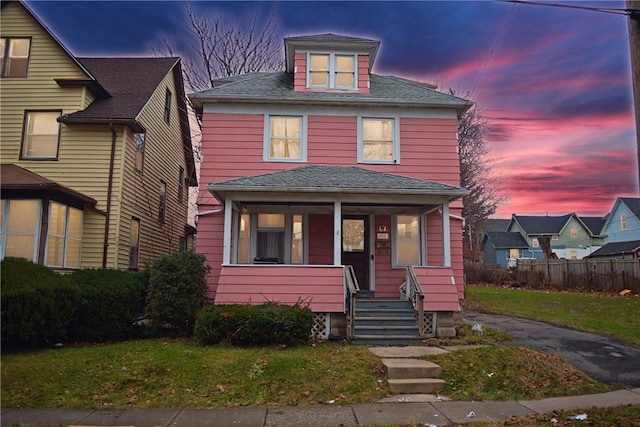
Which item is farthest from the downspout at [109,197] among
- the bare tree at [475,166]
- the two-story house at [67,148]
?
the bare tree at [475,166]

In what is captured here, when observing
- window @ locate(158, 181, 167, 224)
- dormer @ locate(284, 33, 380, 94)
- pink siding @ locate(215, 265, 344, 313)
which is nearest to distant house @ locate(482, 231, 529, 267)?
window @ locate(158, 181, 167, 224)

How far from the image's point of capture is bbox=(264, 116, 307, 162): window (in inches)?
509

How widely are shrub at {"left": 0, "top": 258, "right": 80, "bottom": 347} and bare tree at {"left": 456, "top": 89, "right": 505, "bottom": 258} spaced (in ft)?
68.2

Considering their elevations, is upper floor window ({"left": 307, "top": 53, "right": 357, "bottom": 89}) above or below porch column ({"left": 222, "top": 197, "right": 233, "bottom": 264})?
above

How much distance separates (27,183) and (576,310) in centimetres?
1740

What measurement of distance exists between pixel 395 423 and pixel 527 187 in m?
26.9

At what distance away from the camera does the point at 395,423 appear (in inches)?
225

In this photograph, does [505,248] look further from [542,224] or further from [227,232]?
[227,232]

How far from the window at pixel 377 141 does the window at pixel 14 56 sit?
10866mm

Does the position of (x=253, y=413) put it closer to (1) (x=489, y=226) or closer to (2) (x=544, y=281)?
(2) (x=544, y=281)

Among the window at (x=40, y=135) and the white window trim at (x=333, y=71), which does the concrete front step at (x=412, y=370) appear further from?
the window at (x=40, y=135)

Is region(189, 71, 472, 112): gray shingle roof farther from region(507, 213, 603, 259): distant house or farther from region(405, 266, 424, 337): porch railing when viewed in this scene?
region(507, 213, 603, 259): distant house

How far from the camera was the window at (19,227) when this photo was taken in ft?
41.0

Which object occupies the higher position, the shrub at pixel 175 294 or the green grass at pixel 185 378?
the shrub at pixel 175 294
